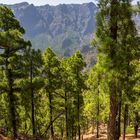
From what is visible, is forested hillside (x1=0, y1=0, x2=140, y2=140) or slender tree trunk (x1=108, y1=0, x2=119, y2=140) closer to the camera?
slender tree trunk (x1=108, y1=0, x2=119, y2=140)

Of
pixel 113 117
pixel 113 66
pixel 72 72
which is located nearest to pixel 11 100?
pixel 113 117

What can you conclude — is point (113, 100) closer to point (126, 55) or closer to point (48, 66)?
point (126, 55)

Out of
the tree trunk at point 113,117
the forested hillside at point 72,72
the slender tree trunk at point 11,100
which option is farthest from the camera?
the slender tree trunk at point 11,100

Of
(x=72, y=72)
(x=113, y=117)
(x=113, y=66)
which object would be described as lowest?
(x=72, y=72)

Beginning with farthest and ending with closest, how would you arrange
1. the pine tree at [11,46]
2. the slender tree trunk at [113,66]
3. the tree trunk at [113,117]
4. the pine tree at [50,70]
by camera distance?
the pine tree at [50,70]
the pine tree at [11,46]
the tree trunk at [113,117]
the slender tree trunk at [113,66]

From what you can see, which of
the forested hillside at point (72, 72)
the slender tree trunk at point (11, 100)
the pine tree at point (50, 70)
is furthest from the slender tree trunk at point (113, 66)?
the pine tree at point (50, 70)

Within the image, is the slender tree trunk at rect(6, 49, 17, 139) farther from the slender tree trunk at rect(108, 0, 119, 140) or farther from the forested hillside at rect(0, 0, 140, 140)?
the slender tree trunk at rect(108, 0, 119, 140)

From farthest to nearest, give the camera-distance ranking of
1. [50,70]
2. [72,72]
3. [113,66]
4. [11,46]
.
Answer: [72,72] < [50,70] < [11,46] < [113,66]

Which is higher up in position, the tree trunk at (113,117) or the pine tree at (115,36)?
the pine tree at (115,36)

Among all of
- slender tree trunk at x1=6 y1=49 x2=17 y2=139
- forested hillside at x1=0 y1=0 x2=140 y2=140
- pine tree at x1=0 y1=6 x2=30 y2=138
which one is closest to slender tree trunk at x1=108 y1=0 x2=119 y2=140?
forested hillside at x1=0 y1=0 x2=140 y2=140

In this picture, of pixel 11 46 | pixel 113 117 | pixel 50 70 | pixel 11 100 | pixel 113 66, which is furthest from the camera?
pixel 50 70

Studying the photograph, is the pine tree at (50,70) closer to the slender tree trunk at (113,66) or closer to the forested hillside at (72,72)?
the forested hillside at (72,72)

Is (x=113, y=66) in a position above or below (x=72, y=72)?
above

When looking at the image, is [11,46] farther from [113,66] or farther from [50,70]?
[113,66]
